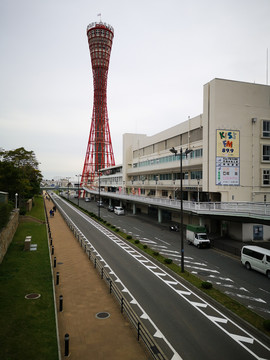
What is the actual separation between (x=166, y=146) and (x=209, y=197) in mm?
16401

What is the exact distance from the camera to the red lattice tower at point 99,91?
82.2m

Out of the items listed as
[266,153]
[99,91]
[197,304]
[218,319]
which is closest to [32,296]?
[197,304]

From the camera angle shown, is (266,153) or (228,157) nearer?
(228,157)

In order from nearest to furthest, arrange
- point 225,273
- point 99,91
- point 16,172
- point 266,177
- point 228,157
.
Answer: point 225,273, point 228,157, point 266,177, point 16,172, point 99,91

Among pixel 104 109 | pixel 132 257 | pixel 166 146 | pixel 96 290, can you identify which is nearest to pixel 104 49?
pixel 104 109

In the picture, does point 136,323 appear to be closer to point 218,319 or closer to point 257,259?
point 218,319

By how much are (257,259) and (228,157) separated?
48.6ft

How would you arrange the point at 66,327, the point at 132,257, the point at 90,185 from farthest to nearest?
the point at 90,185
the point at 132,257
the point at 66,327

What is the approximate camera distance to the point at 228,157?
2978cm

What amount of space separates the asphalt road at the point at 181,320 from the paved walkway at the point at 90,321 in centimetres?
121

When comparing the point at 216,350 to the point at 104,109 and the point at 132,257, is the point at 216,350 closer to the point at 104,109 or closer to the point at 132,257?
the point at 132,257

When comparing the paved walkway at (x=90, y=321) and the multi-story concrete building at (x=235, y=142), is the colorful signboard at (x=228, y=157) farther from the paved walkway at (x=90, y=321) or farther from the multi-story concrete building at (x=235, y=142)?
the paved walkway at (x=90, y=321)

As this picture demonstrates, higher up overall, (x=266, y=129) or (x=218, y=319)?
(x=266, y=129)

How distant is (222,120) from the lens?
2978 centimetres
